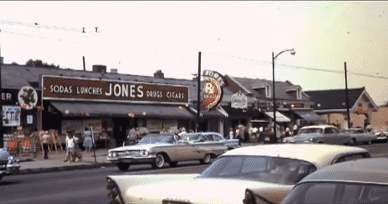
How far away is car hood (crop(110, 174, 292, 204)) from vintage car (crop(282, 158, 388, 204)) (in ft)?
3.93

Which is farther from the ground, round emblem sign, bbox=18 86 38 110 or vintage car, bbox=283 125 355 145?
round emblem sign, bbox=18 86 38 110

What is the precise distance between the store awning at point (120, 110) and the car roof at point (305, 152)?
28006 mm

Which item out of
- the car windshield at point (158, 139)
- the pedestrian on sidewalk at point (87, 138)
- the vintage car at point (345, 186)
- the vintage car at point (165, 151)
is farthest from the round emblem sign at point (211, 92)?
the vintage car at point (345, 186)

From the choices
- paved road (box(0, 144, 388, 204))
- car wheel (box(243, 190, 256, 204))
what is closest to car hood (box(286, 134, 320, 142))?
paved road (box(0, 144, 388, 204))

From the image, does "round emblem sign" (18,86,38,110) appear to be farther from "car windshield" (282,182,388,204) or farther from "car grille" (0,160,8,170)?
"car windshield" (282,182,388,204)

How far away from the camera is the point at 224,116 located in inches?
1828

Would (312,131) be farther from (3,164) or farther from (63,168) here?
(3,164)

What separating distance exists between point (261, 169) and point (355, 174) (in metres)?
2.42

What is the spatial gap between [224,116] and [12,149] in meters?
22.1

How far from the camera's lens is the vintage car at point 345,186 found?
4059mm

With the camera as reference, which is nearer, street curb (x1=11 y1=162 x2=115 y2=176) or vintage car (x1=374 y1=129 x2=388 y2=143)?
street curb (x1=11 y1=162 x2=115 y2=176)

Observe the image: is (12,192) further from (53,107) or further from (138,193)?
(53,107)

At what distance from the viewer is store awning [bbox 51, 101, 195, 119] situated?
34.2 meters

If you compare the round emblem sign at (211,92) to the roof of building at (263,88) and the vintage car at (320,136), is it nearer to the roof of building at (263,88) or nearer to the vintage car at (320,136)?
the vintage car at (320,136)
